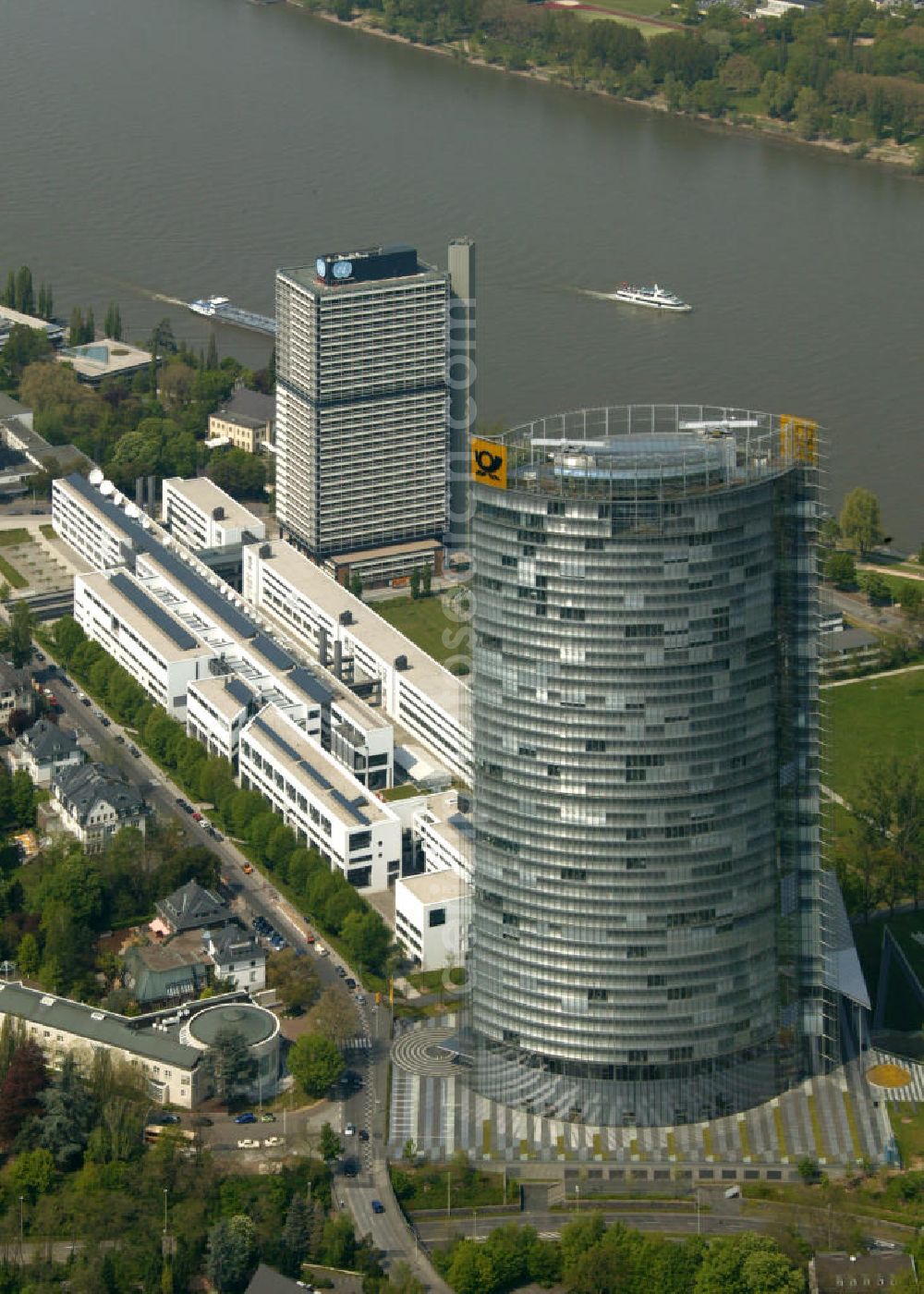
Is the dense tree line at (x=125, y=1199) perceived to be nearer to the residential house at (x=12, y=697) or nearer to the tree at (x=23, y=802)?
the tree at (x=23, y=802)

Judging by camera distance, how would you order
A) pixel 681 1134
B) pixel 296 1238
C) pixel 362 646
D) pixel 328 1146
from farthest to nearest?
pixel 362 646, pixel 681 1134, pixel 328 1146, pixel 296 1238

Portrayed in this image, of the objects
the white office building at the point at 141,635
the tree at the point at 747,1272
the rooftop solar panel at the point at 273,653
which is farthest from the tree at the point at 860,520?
the tree at the point at 747,1272

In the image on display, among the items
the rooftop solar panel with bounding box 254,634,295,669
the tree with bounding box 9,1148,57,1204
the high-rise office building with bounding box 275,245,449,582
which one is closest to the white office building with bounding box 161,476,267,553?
the high-rise office building with bounding box 275,245,449,582

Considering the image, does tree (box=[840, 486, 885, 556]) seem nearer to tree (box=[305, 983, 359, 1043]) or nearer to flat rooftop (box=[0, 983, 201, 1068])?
tree (box=[305, 983, 359, 1043])

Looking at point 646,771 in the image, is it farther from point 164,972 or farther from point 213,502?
point 213,502

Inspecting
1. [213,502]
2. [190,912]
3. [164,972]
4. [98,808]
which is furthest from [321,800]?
[213,502]
